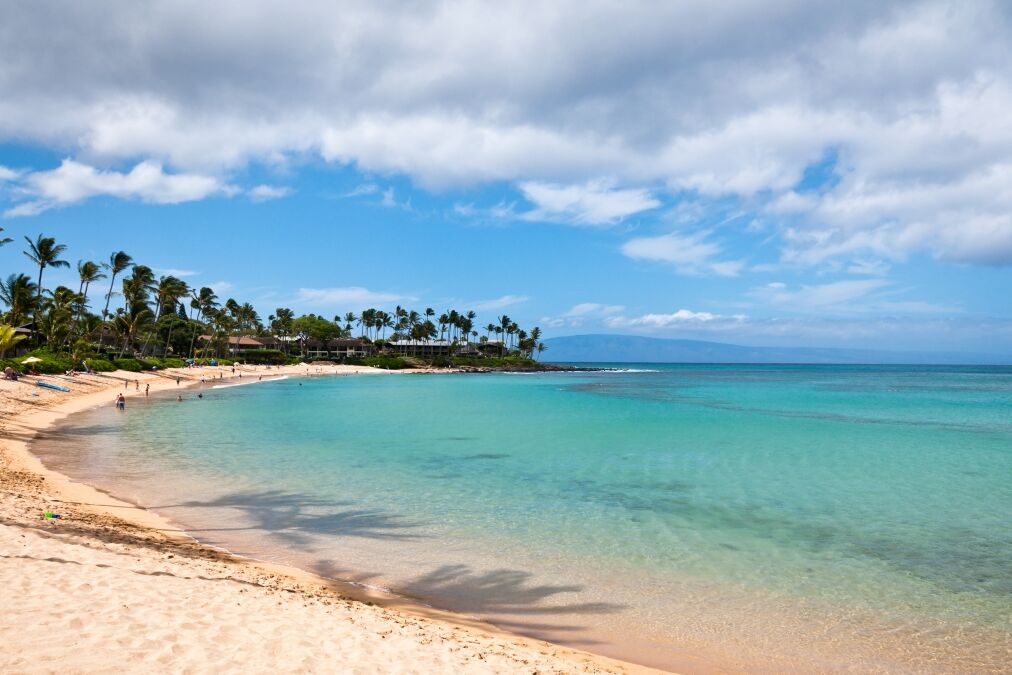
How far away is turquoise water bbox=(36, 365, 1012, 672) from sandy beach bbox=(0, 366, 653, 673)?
3.31 ft

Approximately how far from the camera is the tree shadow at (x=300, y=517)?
11.5 m

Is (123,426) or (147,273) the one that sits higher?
(147,273)

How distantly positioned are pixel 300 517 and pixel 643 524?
737cm

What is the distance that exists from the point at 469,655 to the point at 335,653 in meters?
1.36

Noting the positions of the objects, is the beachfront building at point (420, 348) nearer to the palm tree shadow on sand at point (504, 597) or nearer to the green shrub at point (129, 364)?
the green shrub at point (129, 364)

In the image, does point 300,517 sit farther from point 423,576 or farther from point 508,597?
point 508,597

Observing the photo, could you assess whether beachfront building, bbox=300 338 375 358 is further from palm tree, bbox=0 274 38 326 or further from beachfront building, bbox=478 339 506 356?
palm tree, bbox=0 274 38 326

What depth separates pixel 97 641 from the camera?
5316 millimetres

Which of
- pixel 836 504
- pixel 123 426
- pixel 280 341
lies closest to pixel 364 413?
pixel 123 426

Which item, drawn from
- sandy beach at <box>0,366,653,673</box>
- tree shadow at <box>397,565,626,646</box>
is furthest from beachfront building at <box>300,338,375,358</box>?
tree shadow at <box>397,565,626,646</box>

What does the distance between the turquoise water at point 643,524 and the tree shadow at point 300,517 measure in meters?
0.08

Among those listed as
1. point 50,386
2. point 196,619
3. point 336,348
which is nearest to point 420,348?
point 336,348

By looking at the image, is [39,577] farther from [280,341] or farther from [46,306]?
[280,341]

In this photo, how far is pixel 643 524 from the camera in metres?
12.6
